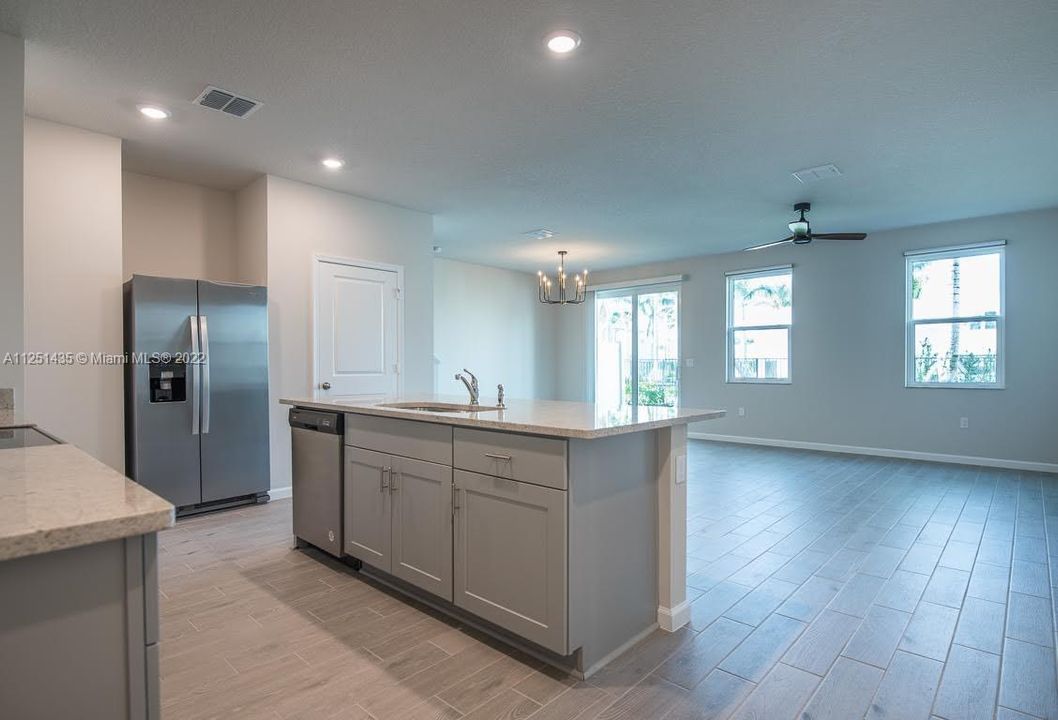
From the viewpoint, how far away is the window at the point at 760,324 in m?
7.28

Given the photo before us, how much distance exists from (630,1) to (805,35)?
0.87 metres

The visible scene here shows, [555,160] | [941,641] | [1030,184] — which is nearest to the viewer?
[941,641]

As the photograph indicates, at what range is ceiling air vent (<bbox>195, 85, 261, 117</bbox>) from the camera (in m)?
3.12

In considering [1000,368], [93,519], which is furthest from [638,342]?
[93,519]

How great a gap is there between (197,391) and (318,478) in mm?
1559

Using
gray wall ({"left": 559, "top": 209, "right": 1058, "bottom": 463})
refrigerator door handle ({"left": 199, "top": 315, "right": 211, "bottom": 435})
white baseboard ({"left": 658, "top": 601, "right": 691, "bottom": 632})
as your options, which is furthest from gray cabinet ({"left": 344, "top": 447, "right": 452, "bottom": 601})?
gray wall ({"left": 559, "top": 209, "right": 1058, "bottom": 463})

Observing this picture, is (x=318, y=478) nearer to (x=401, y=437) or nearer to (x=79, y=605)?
(x=401, y=437)

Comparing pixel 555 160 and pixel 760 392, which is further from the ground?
pixel 555 160

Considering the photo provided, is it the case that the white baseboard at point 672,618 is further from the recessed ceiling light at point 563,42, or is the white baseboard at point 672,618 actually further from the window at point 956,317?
the window at point 956,317

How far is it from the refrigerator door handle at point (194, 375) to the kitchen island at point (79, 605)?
3.45 m

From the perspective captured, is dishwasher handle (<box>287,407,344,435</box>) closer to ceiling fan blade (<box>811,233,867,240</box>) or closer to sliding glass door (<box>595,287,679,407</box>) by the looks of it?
ceiling fan blade (<box>811,233,867,240</box>)

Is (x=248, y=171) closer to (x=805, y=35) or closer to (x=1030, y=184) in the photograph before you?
(x=805, y=35)

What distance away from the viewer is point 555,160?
13.7 feet

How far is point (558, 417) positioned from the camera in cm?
224
